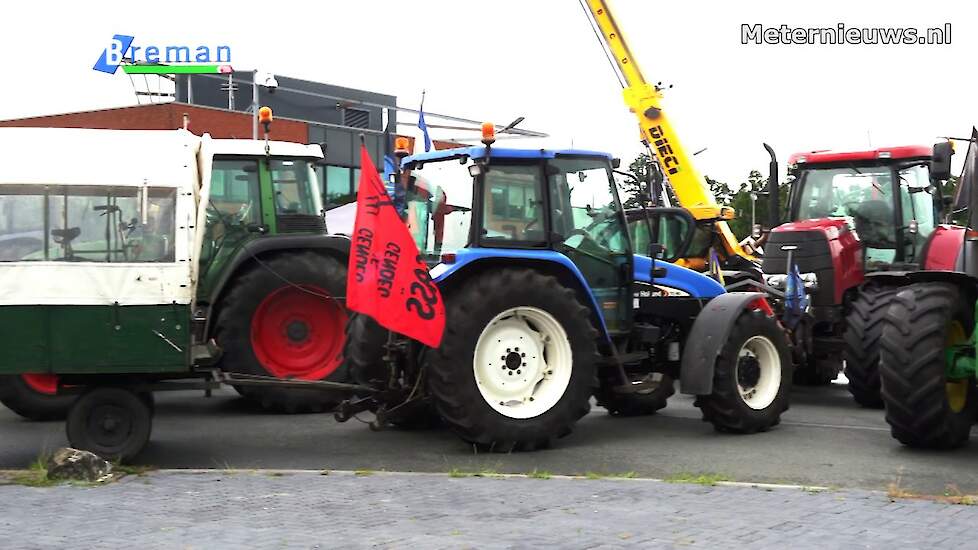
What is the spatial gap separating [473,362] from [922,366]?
11.5 ft

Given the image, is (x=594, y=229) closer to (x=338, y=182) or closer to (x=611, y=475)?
(x=611, y=475)

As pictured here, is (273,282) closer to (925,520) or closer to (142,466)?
(142,466)

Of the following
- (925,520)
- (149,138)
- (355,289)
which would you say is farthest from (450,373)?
(925,520)

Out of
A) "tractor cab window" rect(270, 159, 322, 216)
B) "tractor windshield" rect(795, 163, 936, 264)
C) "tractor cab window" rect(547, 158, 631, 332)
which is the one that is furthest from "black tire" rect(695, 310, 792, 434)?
"tractor cab window" rect(270, 159, 322, 216)

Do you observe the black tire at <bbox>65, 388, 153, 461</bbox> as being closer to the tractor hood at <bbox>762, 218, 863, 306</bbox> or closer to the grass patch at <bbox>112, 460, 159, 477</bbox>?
the grass patch at <bbox>112, 460, 159, 477</bbox>

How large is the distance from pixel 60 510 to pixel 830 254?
8.98 metres

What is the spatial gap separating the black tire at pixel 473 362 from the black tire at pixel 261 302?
2144 millimetres

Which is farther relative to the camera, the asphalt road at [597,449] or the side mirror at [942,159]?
the side mirror at [942,159]

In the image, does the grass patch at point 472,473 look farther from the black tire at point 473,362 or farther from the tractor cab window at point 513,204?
the tractor cab window at point 513,204

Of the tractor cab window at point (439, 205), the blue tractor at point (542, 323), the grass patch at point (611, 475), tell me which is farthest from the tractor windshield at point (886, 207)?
the grass patch at point (611, 475)

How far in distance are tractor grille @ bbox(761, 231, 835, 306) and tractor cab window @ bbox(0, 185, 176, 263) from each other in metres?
7.32

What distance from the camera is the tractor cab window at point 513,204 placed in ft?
33.1

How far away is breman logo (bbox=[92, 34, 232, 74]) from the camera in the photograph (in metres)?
38.5

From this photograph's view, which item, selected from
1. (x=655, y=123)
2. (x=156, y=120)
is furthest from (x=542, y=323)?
(x=156, y=120)
